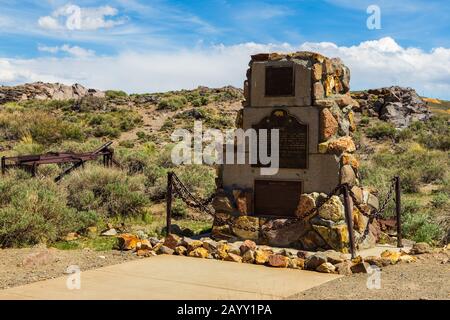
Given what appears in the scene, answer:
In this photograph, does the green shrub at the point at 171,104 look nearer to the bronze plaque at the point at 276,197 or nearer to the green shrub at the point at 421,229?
the green shrub at the point at 421,229

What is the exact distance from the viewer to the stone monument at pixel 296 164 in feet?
28.9

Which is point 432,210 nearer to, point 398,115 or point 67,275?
point 67,275

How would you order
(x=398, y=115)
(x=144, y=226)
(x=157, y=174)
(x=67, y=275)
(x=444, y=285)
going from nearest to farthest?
(x=444, y=285) → (x=67, y=275) → (x=144, y=226) → (x=157, y=174) → (x=398, y=115)

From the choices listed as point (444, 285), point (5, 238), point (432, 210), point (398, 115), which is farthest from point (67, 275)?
point (398, 115)

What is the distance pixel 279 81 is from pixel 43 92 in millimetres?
50478

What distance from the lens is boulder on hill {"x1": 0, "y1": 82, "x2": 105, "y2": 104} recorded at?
52.0 meters

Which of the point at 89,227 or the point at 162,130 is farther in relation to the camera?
the point at 162,130

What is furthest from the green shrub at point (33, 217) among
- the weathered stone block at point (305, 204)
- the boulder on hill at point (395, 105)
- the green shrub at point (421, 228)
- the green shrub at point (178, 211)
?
the boulder on hill at point (395, 105)

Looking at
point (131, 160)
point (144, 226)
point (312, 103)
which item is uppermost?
point (312, 103)

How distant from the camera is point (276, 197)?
9.27 m

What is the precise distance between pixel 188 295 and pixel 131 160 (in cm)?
1222

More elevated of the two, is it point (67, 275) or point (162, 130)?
point (162, 130)

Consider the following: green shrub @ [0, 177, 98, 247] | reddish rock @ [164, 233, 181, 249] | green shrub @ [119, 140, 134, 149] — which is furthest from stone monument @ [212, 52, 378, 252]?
green shrub @ [119, 140, 134, 149]

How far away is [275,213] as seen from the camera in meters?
9.29
